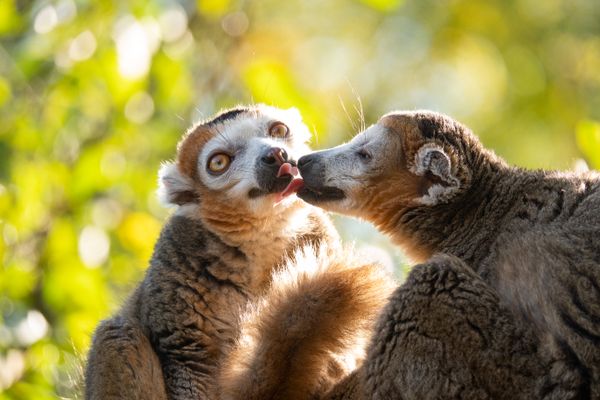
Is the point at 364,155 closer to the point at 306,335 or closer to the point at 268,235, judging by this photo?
the point at 268,235

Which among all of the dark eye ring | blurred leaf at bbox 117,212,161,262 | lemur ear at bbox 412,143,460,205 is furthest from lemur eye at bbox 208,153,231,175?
blurred leaf at bbox 117,212,161,262

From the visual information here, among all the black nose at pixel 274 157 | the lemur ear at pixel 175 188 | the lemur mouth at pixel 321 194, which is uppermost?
the black nose at pixel 274 157

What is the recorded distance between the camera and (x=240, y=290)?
7.45m

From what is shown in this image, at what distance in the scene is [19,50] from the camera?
9.11m

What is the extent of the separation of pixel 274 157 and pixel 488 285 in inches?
96.8

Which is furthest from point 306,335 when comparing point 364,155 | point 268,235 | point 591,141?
point 591,141

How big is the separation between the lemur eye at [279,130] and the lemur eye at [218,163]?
0.42 meters

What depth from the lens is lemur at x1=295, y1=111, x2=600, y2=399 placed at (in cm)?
511

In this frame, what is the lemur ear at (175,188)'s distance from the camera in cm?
809

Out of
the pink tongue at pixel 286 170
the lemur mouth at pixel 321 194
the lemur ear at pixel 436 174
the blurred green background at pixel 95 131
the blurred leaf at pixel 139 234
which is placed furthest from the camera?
the blurred leaf at pixel 139 234

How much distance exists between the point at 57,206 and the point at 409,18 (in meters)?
12.0

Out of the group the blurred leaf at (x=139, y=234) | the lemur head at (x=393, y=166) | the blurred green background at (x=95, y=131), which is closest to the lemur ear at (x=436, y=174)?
the lemur head at (x=393, y=166)

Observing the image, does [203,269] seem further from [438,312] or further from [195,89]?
[195,89]

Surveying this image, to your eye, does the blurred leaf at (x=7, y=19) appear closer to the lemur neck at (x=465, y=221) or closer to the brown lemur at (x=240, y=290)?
the brown lemur at (x=240, y=290)
